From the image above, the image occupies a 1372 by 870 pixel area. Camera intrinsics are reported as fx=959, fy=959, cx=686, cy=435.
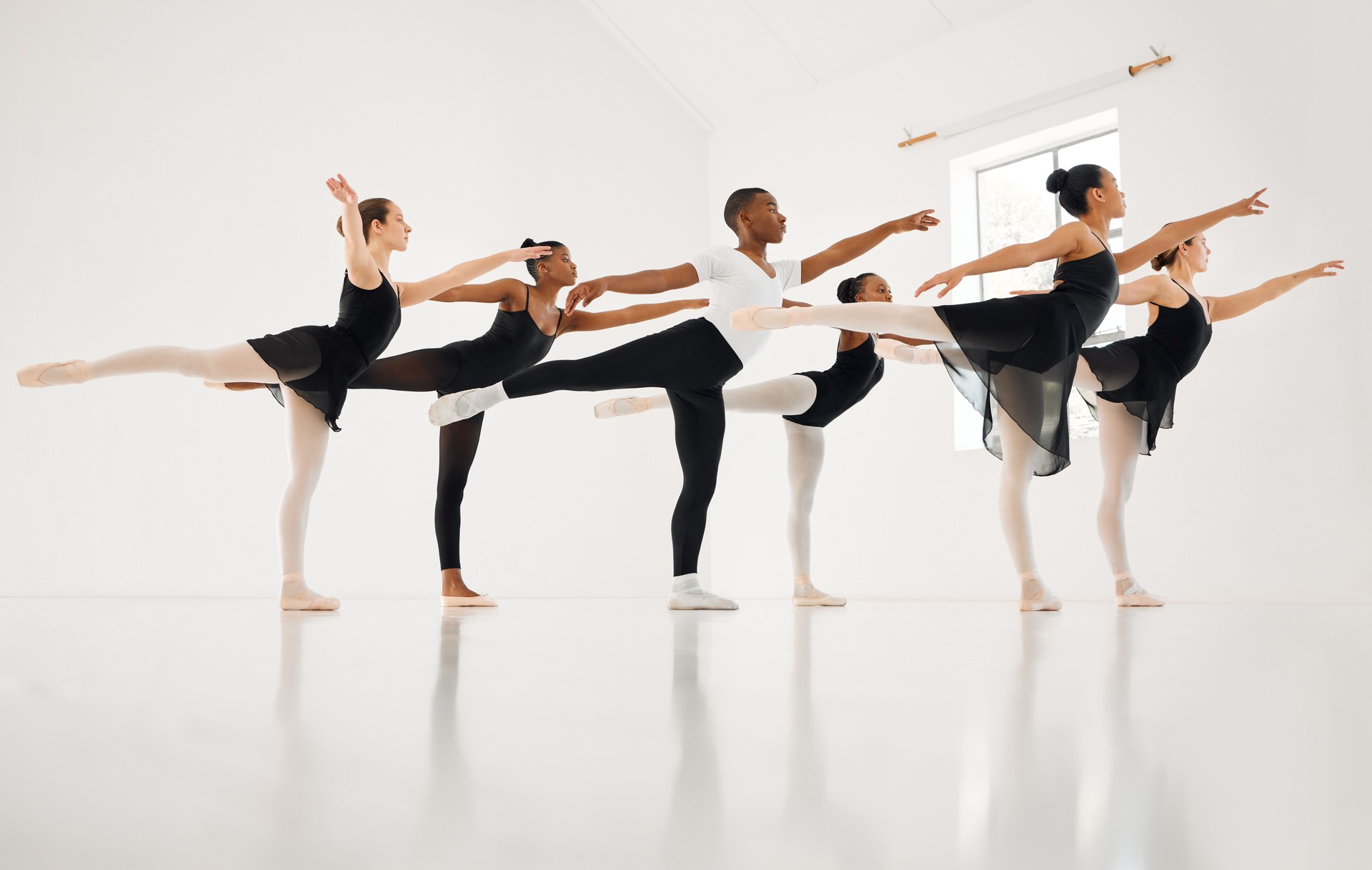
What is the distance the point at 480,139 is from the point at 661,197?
1.28 m

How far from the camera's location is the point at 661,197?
6.29 metres

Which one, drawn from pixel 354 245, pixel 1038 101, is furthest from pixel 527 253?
pixel 1038 101

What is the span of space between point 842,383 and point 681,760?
297 centimetres

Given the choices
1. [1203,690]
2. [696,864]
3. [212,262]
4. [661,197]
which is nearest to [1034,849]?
[696,864]

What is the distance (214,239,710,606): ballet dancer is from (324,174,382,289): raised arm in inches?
10.6

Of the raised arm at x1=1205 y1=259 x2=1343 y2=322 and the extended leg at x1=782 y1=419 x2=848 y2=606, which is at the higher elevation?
the raised arm at x1=1205 y1=259 x2=1343 y2=322

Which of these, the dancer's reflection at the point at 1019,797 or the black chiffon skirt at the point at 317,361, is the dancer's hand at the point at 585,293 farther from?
the dancer's reflection at the point at 1019,797

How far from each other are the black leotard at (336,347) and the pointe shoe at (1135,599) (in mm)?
2464

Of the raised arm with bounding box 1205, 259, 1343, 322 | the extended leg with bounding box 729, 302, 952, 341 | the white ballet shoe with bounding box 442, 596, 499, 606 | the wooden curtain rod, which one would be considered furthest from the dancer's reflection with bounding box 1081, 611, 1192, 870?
the wooden curtain rod

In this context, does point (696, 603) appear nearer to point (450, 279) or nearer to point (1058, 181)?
point (450, 279)

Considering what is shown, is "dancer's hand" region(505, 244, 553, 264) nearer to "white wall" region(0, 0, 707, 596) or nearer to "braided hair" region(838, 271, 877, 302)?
"braided hair" region(838, 271, 877, 302)

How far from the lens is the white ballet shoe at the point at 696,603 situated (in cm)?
276

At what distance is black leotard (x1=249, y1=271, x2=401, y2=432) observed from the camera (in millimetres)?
2568

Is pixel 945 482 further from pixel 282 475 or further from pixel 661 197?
pixel 282 475
